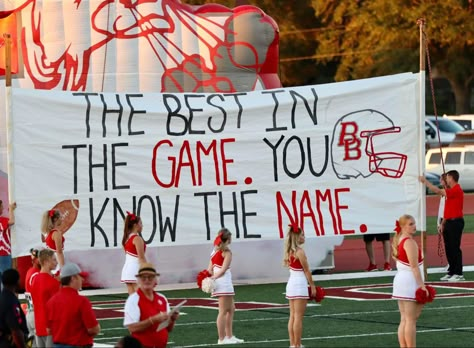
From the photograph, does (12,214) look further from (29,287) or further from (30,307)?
(29,287)

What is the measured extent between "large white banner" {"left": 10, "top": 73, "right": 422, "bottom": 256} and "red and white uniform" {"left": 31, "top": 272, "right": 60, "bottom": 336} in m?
5.75

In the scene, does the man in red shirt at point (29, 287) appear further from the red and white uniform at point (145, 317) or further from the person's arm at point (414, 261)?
the person's arm at point (414, 261)

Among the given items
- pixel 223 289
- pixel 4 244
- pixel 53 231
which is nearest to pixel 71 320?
pixel 223 289

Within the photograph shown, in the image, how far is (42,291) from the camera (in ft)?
40.6

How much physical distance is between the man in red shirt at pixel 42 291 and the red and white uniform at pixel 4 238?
5.19 metres

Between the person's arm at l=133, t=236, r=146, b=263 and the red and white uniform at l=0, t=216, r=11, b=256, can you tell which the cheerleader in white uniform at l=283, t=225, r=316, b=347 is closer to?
the person's arm at l=133, t=236, r=146, b=263

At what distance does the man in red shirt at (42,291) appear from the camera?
1236 centimetres

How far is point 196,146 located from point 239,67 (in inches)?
98.0

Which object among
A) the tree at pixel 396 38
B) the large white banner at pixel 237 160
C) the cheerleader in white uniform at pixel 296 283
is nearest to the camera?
the cheerleader in white uniform at pixel 296 283

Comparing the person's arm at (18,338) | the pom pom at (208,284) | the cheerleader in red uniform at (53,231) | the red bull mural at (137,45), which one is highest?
the red bull mural at (137,45)

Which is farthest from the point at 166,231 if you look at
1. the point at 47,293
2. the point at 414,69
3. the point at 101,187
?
the point at 414,69

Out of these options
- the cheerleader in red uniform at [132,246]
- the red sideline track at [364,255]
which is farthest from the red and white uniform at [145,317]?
the red sideline track at [364,255]

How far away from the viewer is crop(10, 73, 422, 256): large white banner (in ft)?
60.6

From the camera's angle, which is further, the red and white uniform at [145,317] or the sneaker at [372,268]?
the sneaker at [372,268]
